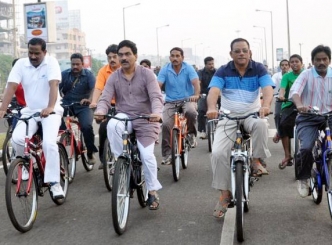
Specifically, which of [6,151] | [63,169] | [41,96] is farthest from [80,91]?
[41,96]

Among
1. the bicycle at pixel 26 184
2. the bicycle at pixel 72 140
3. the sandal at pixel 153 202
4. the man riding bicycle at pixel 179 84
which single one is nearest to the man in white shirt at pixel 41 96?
the bicycle at pixel 26 184

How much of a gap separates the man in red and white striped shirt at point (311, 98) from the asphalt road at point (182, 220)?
0.51 m

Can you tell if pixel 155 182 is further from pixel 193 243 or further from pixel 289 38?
pixel 289 38

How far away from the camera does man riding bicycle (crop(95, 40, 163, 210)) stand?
17.9 feet

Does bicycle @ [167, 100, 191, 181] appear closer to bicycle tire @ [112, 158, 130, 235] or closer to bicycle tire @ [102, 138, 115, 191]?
bicycle tire @ [102, 138, 115, 191]

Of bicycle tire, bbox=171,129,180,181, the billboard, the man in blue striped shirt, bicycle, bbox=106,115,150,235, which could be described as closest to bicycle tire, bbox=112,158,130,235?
bicycle, bbox=106,115,150,235

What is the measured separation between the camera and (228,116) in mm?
5125

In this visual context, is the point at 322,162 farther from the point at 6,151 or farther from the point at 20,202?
the point at 6,151

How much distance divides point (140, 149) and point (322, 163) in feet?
6.03

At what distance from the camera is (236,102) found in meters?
5.41

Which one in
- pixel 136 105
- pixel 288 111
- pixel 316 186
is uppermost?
pixel 136 105

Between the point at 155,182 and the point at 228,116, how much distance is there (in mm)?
1091

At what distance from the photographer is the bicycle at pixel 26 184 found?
4956mm

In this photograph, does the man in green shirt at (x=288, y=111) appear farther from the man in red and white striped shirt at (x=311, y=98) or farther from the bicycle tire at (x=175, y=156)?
the man in red and white striped shirt at (x=311, y=98)
